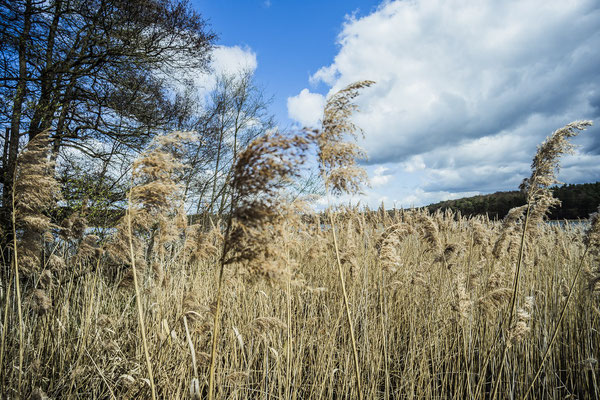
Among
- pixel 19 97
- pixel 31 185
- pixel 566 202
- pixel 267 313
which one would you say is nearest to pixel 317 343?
pixel 267 313

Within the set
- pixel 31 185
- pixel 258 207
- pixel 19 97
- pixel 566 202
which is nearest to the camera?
pixel 258 207

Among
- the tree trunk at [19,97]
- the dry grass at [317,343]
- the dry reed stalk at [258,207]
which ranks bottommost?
the dry grass at [317,343]

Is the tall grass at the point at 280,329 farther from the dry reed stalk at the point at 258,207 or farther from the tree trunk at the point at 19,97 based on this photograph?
the tree trunk at the point at 19,97

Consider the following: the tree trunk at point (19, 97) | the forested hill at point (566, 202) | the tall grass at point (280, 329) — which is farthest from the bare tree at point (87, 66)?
the forested hill at point (566, 202)

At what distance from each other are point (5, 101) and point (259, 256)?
8593mm

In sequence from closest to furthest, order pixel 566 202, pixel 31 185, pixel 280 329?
pixel 31 185 < pixel 280 329 < pixel 566 202

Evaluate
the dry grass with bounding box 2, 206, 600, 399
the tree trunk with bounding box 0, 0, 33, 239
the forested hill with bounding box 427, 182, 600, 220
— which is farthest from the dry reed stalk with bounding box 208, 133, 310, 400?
the forested hill with bounding box 427, 182, 600, 220

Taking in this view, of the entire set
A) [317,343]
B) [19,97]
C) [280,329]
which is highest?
[19,97]

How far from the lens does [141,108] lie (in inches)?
314

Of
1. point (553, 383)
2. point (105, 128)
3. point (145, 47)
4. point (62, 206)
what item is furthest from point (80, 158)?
point (553, 383)

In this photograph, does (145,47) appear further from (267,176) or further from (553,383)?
(553,383)

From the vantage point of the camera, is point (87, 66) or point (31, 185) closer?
point (31, 185)

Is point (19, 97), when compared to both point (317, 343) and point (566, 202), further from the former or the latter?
point (566, 202)

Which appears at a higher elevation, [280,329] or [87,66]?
[87,66]
